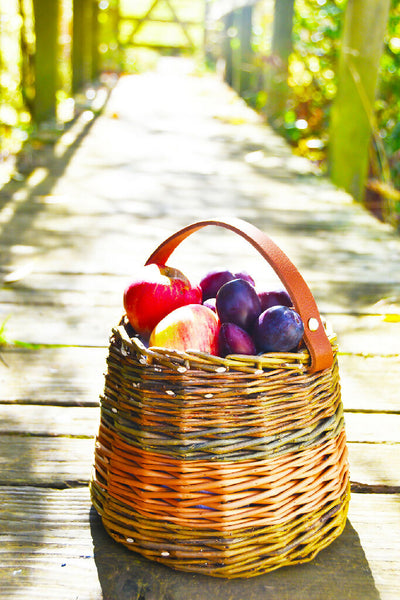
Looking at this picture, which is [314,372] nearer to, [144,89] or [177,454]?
[177,454]

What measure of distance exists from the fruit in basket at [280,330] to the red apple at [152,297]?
199 mm

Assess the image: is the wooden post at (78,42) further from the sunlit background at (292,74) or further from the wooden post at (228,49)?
the wooden post at (228,49)

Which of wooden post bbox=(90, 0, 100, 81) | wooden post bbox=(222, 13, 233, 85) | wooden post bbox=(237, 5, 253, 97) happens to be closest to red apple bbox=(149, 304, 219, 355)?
wooden post bbox=(237, 5, 253, 97)

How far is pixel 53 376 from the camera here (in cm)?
168

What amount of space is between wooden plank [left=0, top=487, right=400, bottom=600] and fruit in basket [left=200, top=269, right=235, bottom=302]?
1.52ft

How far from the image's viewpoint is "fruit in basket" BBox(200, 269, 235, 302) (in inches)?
50.7

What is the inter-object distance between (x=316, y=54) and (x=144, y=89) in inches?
153

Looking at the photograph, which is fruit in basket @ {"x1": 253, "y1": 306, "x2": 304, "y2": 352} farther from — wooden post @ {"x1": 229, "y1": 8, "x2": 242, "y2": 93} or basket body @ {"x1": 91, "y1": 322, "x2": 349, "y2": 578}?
wooden post @ {"x1": 229, "y1": 8, "x2": 242, "y2": 93}

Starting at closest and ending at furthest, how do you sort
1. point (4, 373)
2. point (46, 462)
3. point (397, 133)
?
point (46, 462), point (4, 373), point (397, 133)

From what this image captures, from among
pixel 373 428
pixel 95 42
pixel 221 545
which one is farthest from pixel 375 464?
pixel 95 42

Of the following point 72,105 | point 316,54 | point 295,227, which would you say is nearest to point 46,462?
point 295,227

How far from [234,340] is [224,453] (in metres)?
0.18

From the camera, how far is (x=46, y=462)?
4.33 ft

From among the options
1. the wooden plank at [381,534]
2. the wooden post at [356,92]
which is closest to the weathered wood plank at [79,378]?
the wooden plank at [381,534]
